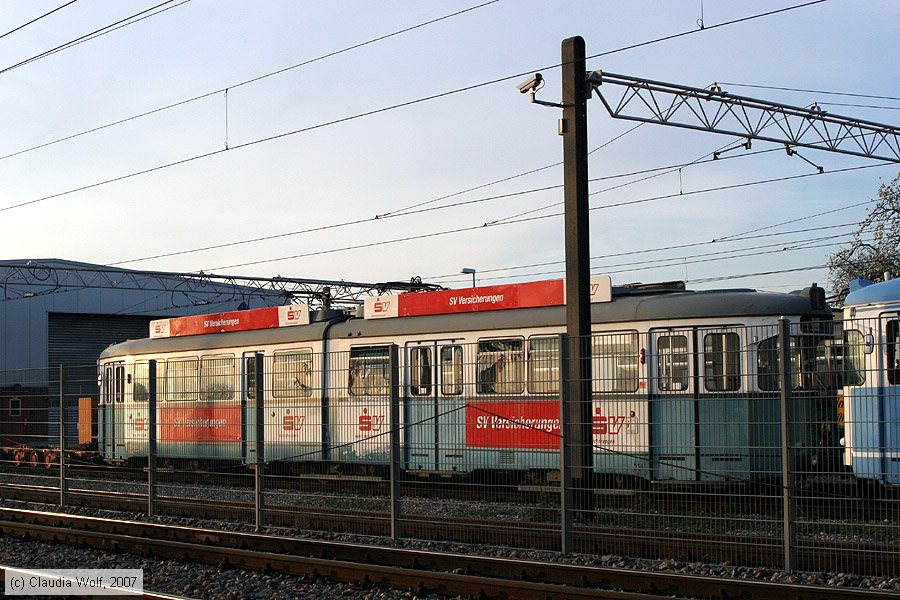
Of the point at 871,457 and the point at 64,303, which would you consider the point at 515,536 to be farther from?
the point at 64,303

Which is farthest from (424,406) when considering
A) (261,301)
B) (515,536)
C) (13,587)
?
(261,301)

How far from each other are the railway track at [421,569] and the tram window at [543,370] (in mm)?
2265

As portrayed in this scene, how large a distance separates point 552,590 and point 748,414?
2.69m

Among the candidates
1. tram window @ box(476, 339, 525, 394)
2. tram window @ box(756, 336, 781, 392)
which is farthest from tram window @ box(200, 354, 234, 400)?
tram window @ box(756, 336, 781, 392)

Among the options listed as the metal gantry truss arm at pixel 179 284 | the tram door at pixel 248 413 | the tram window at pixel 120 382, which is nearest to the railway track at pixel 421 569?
the tram door at pixel 248 413

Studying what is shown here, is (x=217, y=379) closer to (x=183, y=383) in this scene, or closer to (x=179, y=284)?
(x=183, y=383)

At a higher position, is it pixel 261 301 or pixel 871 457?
pixel 261 301

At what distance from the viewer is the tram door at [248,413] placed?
13070 millimetres

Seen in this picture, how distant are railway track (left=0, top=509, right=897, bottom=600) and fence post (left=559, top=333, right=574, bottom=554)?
0.91m

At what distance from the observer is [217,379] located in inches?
537

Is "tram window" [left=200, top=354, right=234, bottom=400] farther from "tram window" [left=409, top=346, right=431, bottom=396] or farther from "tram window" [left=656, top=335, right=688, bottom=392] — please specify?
"tram window" [left=656, top=335, right=688, bottom=392]

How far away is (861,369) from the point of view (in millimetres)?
8734

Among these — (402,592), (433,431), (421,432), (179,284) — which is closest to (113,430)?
(421,432)

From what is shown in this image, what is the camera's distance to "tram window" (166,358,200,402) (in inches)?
549
